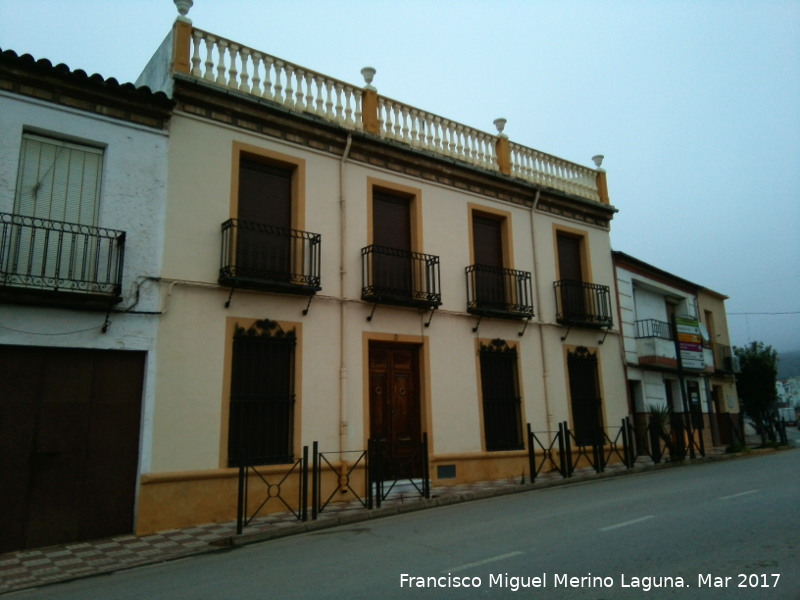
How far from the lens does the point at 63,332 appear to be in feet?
26.5

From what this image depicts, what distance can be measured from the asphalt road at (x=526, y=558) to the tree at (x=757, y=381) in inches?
612

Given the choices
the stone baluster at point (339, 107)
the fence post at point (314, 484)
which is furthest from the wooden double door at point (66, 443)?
the stone baluster at point (339, 107)

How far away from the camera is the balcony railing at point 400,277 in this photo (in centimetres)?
1119

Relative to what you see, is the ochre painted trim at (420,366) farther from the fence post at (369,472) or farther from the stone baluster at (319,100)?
the stone baluster at (319,100)

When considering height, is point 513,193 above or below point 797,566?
above

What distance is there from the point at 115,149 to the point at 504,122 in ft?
29.7

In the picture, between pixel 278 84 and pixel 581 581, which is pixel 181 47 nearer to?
pixel 278 84

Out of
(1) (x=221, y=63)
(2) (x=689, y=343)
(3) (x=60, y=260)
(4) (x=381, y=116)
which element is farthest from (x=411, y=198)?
(2) (x=689, y=343)

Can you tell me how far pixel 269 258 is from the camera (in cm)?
1022

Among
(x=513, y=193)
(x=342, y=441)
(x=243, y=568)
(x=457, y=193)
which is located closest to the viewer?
(x=243, y=568)

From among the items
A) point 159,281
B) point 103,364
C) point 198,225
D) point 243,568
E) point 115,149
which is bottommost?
point 243,568

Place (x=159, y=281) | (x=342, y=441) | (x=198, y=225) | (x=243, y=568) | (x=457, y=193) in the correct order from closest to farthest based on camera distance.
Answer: (x=243, y=568), (x=159, y=281), (x=198, y=225), (x=342, y=441), (x=457, y=193)

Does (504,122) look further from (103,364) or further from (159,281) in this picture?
(103,364)

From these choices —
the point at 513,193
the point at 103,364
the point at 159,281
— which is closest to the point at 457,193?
the point at 513,193
